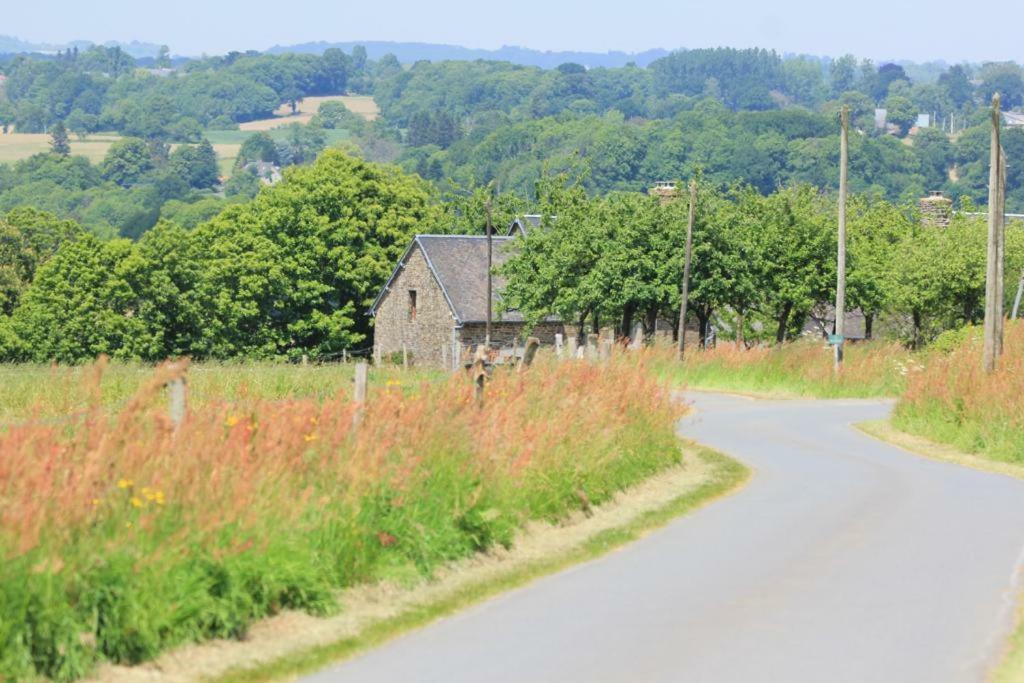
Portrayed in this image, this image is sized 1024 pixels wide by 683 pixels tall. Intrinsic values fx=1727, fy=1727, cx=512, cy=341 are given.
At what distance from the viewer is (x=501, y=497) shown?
623 inches

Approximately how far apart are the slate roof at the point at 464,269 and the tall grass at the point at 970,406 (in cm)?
3795

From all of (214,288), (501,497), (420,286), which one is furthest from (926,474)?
(214,288)

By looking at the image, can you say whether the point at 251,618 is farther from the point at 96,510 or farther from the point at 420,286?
the point at 420,286

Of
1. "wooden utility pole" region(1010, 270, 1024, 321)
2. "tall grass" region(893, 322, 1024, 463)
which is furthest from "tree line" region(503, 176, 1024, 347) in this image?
"tall grass" region(893, 322, 1024, 463)

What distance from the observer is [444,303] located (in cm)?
7269

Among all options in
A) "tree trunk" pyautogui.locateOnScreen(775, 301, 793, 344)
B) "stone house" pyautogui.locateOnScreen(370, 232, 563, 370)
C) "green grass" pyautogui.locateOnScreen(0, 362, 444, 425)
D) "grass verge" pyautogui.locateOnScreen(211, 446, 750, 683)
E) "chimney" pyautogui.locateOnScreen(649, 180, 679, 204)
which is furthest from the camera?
"stone house" pyautogui.locateOnScreen(370, 232, 563, 370)

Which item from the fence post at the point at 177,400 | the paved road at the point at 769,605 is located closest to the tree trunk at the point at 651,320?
the paved road at the point at 769,605

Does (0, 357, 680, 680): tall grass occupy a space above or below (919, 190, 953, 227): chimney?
below

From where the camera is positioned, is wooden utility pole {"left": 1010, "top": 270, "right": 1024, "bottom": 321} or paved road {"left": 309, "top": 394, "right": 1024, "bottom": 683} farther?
wooden utility pole {"left": 1010, "top": 270, "right": 1024, "bottom": 321}

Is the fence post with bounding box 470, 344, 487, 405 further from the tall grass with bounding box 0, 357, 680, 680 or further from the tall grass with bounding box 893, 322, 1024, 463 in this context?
the tall grass with bounding box 893, 322, 1024, 463

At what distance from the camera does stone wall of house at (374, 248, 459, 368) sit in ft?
240

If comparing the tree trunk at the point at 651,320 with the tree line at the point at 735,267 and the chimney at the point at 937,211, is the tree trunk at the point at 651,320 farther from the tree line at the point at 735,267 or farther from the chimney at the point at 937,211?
the chimney at the point at 937,211

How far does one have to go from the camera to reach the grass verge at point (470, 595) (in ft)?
35.0

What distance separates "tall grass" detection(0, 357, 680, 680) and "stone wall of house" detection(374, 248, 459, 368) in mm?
54615
